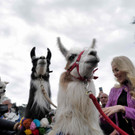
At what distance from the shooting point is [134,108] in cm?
232

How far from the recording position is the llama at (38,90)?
11.4 ft

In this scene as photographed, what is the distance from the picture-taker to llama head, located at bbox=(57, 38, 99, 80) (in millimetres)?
2182

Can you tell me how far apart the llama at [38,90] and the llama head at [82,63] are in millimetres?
1356

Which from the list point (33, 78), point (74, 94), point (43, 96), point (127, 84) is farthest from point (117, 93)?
point (33, 78)

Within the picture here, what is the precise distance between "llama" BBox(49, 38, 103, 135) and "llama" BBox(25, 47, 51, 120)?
53.3 inches

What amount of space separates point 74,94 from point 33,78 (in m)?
1.94

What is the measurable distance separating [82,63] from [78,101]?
52 cm

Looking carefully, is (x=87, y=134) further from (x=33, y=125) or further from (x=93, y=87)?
(x=33, y=125)

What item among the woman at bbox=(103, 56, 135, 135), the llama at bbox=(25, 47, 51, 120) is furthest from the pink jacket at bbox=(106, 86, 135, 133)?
the llama at bbox=(25, 47, 51, 120)

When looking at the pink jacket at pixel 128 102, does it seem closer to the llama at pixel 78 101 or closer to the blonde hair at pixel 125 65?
the blonde hair at pixel 125 65

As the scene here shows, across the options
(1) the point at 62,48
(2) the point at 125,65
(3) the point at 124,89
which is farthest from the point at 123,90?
(1) the point at 62,48

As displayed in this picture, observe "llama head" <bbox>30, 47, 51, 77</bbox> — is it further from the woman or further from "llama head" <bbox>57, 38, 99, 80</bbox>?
the woman

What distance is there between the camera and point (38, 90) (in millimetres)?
3648

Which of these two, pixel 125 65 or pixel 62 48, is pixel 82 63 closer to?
pixel 62 48
